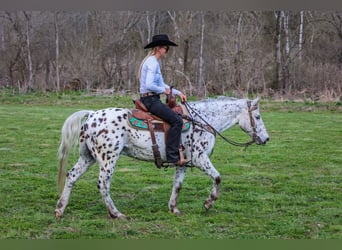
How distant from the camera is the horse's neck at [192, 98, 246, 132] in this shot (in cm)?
584

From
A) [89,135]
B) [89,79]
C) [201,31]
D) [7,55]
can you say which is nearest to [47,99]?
[89,79]

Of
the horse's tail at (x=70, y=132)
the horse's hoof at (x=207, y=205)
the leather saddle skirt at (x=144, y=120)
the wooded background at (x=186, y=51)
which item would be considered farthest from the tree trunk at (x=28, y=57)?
the horse's hoof at (x=207, y=205)

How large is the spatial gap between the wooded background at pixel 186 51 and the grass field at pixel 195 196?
31.3 ft

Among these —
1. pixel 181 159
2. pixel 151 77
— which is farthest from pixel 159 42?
pixel 181 159

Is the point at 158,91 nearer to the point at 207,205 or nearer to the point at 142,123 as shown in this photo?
the point at 142,123

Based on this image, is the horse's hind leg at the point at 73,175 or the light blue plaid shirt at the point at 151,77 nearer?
the light blue plaid shirt at the point at 151,77

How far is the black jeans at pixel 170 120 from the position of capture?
535 centimetres

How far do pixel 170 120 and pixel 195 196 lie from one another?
1557mm

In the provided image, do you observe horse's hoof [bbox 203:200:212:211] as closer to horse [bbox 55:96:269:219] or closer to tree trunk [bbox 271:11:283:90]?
horse [bbox 55:96:269:219]

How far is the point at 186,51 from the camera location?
22547mm

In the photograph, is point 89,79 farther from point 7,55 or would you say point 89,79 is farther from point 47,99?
point 7,55

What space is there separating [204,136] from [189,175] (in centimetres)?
233

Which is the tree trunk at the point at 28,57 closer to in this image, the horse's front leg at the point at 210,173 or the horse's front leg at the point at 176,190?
the horse's front leg at the point at 176,190

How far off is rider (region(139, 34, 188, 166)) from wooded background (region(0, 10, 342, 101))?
14.8 metres
